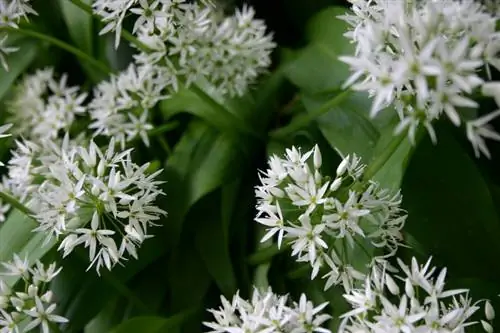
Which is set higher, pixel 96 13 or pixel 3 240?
pixel 96 13

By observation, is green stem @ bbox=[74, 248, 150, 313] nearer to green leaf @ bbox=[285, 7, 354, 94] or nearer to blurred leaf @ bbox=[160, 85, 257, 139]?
blurred leaf @ bbox=[160, 85, 257, 139]

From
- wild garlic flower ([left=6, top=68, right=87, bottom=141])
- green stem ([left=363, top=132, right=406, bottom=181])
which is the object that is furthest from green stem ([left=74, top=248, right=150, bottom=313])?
green stem ([left=363, top=132, right=406, bottom=181])

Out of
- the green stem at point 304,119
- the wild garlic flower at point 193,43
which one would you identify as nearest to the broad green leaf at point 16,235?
the wild garlic flower at point 193,43

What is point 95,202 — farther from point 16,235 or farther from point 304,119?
point 304,119

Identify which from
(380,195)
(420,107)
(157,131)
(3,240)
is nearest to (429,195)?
(380,195)

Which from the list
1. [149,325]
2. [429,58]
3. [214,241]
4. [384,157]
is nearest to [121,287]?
[149,325]

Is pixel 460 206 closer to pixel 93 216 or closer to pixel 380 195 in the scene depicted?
pixel 380 195
